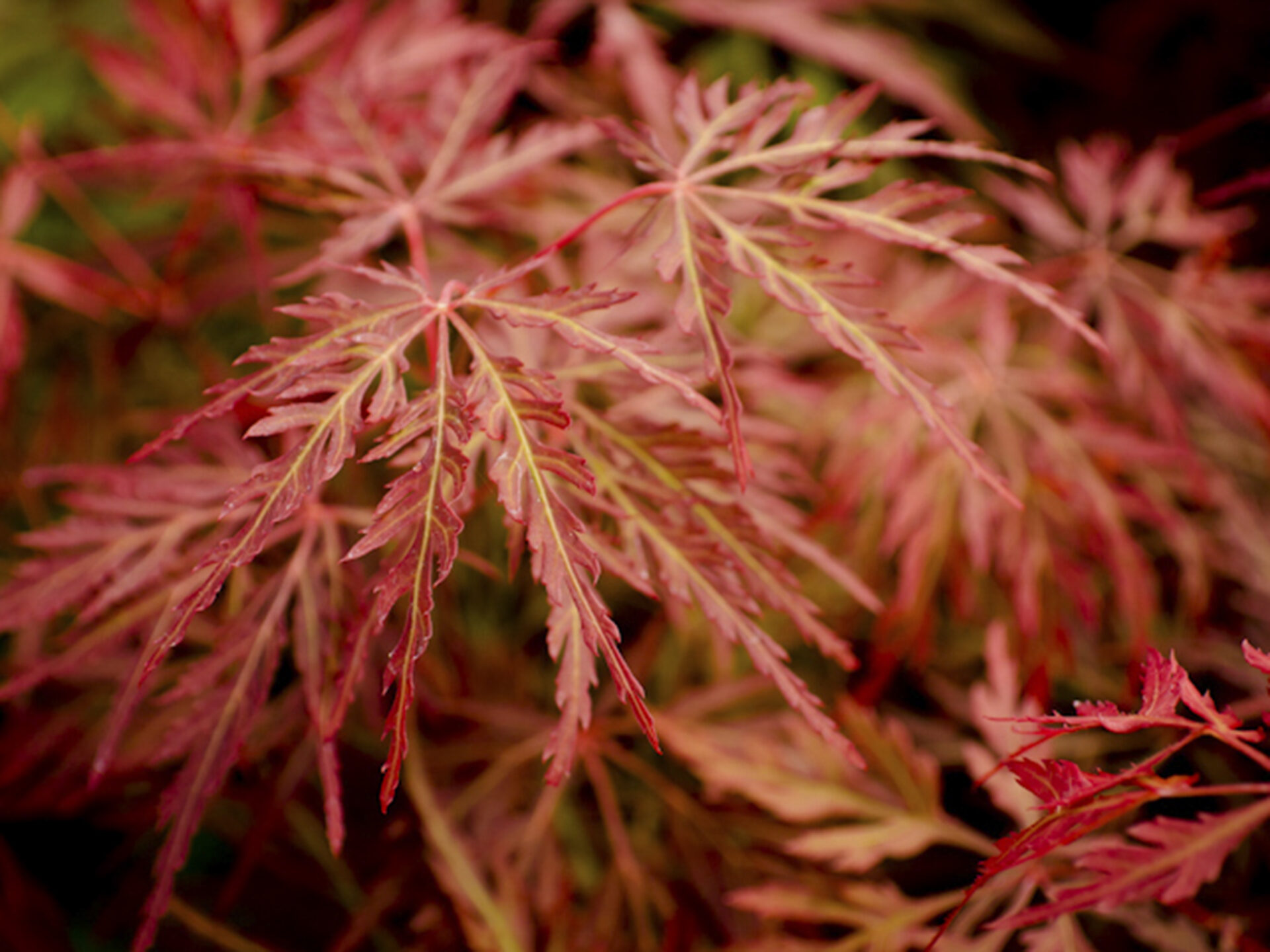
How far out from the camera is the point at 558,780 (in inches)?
19.7

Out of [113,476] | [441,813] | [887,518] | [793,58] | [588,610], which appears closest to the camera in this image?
[588,610]

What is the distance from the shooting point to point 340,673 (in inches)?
22.7

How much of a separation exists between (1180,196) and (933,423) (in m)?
0.69

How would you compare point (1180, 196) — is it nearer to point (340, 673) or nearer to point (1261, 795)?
point (1261, 795)

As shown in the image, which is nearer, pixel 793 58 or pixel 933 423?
pixel 933 423

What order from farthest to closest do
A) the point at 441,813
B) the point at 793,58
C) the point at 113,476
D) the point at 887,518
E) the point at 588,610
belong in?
the point at 793,58 < the point at 887,518 < the point at 441,813 < the point at 113,476 < the point at 588,610

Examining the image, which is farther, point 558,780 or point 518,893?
point 518,893

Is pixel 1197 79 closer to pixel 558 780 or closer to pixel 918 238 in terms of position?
pixel 918 238

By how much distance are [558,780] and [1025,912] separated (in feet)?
0.93

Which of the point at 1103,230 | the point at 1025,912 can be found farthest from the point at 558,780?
the point at 1103,230

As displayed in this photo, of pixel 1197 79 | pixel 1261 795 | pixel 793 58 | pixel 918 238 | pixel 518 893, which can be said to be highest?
pixel 793 58

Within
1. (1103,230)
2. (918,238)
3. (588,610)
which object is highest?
(1103,230)

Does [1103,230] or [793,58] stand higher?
[793,58]

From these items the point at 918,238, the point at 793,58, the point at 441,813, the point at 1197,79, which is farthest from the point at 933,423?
the point at 1197,79
